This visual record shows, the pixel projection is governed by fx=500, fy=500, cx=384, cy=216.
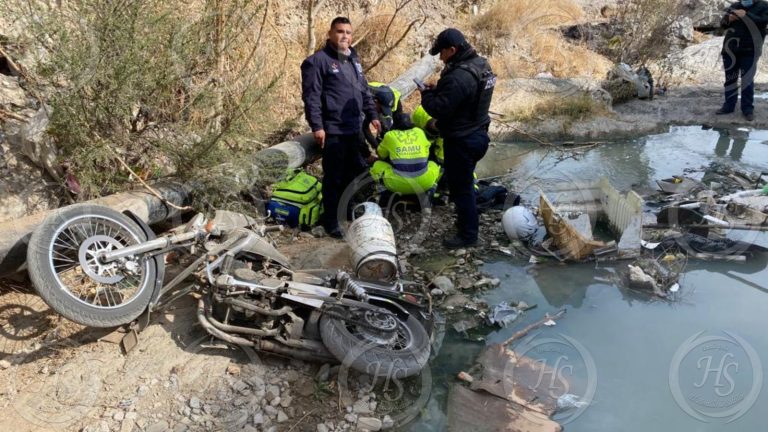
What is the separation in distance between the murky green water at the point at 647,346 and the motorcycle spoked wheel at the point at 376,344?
11.6 inches

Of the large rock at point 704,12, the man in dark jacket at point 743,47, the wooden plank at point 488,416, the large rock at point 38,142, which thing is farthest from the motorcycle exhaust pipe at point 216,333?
the large rock at point 704,12

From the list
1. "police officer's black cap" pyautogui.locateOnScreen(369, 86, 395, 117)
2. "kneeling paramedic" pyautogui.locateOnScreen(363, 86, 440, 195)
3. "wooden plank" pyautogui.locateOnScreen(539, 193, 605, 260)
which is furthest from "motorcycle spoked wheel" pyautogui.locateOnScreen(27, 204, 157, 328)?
"wooden plank" pyautogui.locateOnScreen(539, 193, 605, 260)

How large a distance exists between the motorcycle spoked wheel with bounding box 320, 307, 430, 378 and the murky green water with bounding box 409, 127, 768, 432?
0.30 m

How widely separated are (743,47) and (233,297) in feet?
30.7

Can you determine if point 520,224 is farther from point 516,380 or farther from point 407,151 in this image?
point 516,380

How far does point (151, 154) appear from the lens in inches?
170

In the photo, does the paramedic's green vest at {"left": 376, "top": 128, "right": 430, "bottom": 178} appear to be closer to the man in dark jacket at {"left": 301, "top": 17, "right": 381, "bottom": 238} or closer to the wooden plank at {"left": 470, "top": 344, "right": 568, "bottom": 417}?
the man in dark jacket at {"left": 301, "top": 17, "right": 381, "bottom": 238}

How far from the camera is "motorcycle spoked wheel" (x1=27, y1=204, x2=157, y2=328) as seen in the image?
2734 millimetres

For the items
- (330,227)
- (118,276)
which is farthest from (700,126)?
(118,276)

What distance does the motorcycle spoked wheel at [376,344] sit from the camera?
3.03m

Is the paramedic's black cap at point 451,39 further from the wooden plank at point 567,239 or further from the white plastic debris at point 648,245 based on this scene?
the white plastic debris at point 648,245

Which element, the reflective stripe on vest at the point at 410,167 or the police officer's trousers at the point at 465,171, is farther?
the reflective stripe on vest at the point at 410,167

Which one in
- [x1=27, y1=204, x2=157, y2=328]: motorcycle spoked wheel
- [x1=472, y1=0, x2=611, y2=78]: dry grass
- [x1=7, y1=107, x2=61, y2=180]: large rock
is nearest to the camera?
[x1=27, y1=204, x2=157, y2=328]: motorcycle spoked wheel

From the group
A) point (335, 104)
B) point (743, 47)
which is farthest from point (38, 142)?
point (743, 47)
